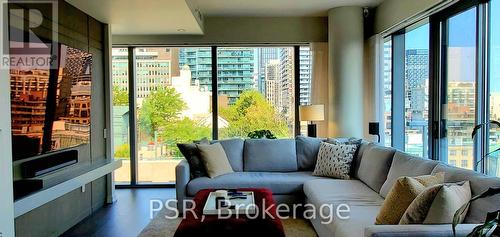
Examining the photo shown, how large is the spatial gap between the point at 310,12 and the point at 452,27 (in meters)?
2.22

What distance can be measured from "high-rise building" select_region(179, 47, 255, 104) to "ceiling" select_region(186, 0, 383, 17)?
628mm

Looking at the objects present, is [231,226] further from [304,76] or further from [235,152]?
[304,76]

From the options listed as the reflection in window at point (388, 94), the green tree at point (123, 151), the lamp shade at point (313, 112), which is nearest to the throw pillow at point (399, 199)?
the lamp shade at point (313, 112)

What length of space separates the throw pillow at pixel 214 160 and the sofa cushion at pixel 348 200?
40.4 inches

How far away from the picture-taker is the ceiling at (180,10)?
4.05 m

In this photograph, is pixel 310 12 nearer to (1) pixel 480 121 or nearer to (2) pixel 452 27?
(2) pixel 452 27

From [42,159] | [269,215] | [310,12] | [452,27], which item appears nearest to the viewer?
[269,215]

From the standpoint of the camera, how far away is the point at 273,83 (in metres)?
6.22

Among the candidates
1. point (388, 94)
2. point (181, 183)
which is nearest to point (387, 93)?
point (388, 94)

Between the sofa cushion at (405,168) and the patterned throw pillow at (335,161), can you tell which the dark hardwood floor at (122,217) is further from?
the sofa cushion at (405,168)

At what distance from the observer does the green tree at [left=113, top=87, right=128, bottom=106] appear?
6.05 meters

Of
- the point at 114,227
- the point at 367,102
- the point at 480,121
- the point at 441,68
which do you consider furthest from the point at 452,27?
the point at 114,227

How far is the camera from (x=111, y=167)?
4.44 metres

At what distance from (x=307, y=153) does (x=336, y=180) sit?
34.7 inches
